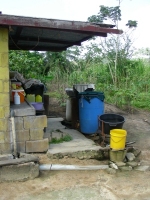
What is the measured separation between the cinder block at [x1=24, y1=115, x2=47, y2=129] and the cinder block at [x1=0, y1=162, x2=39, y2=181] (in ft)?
2.60

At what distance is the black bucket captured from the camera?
5098 millimetres

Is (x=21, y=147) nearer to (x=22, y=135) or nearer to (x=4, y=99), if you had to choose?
(x=22, y=135)

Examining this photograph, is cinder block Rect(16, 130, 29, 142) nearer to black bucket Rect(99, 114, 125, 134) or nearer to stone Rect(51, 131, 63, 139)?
stone Rect(51, 131, 63, 139)

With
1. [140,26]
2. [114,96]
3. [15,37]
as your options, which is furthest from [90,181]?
[140,26]

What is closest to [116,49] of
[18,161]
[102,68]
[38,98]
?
[102,68]

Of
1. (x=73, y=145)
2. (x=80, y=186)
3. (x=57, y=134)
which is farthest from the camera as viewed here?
(x=57, y=134)

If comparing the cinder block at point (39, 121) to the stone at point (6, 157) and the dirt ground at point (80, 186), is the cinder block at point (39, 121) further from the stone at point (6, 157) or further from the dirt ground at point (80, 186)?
the stone at point (6, 157)

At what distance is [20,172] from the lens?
389 centimetres

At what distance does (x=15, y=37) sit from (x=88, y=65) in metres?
6.82

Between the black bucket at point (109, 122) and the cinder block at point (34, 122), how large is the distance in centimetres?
135

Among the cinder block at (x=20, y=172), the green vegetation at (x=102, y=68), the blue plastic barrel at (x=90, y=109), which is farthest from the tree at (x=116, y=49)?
the cinder block at (x=20, y=172)

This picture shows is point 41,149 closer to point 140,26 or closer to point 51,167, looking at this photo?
point 51,167

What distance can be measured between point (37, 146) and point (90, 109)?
5.71ft

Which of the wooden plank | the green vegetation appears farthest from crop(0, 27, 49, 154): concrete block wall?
the green vegetation
